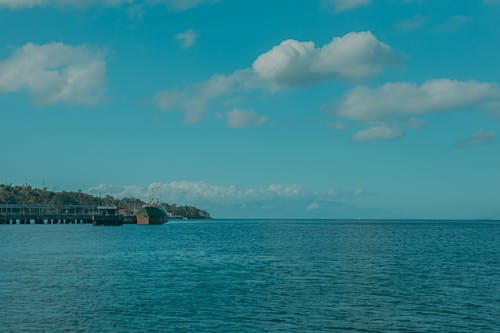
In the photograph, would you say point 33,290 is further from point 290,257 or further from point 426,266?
point 426,266

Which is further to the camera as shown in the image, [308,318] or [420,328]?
[308,318]

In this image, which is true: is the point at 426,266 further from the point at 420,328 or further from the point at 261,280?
the point at 420,328

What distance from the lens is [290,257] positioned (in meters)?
84.1

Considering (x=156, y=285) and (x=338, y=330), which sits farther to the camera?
(x=156, y=285)

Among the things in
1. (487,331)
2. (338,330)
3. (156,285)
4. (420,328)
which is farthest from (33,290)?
(487,331)

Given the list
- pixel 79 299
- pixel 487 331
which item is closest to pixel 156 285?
pixel 79 299

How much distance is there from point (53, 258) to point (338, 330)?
2317 inches

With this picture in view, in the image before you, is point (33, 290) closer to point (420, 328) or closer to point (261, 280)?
point (261, 280)

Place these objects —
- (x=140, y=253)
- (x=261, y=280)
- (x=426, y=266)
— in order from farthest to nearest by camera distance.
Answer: (x=140, y=253) < (x=426, y=266) < (x=261, y=280)

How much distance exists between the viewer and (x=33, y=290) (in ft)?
156

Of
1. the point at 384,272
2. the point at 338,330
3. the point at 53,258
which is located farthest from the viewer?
the point at 53,258

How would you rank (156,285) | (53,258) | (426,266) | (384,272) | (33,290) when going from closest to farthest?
(33,290) → (156,285) → (384,272) → (426,266) → (53,258)

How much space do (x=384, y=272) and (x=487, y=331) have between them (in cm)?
3034

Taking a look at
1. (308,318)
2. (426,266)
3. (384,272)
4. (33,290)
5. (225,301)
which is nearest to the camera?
(308,318)
